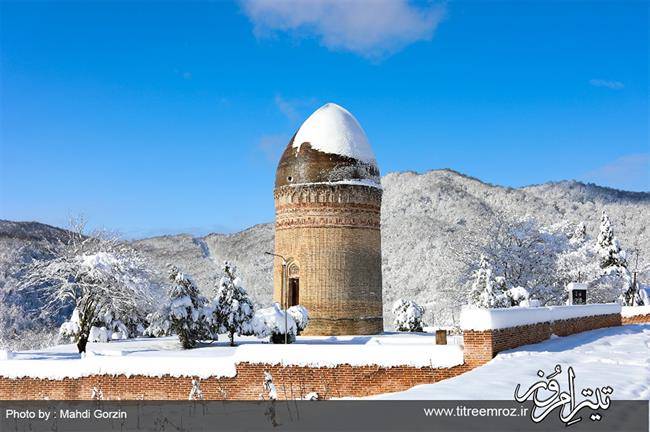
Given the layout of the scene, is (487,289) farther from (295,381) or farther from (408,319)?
(295,381)

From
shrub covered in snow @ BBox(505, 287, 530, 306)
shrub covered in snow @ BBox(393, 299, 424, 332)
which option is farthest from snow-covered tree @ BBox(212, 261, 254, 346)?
shrub covered in snow @ BBox(505, 287, 530, 306)

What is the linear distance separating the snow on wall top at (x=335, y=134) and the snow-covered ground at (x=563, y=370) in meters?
14.5

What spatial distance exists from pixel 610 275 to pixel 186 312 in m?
26.3

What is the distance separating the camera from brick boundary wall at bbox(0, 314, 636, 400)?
48.3ft

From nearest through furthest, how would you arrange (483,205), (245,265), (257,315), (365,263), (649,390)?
(649,390) → (257,315) → (365,263) → (245,265) → (483,205)

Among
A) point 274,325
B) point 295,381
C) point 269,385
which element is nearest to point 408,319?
point 274,325

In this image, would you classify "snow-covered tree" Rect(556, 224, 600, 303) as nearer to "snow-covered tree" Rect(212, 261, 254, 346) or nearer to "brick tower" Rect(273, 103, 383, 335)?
"brick tower" Rect(273, 103, 383, 335)

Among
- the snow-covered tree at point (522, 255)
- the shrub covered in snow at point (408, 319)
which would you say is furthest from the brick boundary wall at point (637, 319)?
the shrub covered in snow at point (408, 319)

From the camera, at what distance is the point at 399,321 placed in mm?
34844

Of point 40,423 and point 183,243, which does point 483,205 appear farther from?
point 40,423

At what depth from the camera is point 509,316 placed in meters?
15.3

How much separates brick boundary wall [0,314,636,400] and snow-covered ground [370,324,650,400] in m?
0.42

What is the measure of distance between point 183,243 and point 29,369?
108m

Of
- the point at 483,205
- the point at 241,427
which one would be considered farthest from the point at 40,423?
the point at 483,205
